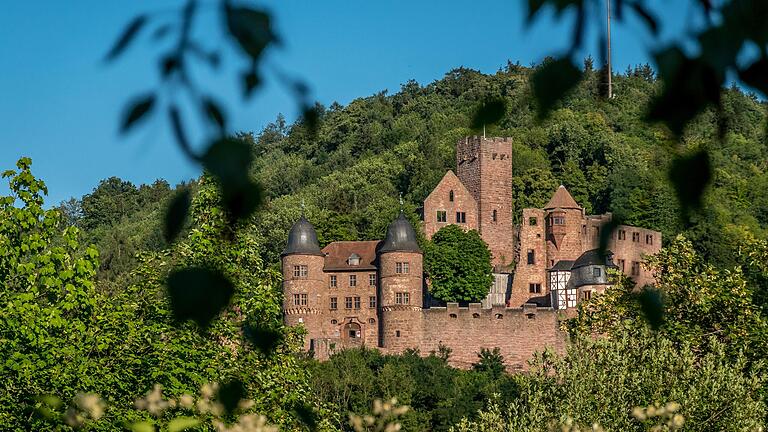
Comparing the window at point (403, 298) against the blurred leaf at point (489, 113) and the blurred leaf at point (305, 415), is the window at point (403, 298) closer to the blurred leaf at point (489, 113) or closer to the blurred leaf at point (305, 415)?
the blurred leaf at point (305, 415)

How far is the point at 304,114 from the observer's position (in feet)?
12.4

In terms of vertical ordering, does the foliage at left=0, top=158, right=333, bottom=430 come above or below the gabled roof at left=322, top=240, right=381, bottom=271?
below

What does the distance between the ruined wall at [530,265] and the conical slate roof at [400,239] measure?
8.59 meters

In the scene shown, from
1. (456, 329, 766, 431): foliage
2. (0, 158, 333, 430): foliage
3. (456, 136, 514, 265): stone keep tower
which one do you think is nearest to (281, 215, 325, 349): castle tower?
(456, 136, 514, 265): stone keep tower

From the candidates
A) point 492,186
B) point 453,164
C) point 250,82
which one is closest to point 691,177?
point 250,82

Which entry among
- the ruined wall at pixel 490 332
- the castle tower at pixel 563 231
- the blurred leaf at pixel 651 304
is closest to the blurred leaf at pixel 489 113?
the blurred leaf at pixel 651 304

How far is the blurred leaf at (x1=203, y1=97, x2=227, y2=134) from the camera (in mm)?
3467

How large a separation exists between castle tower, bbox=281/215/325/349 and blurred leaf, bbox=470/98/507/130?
2807 inches

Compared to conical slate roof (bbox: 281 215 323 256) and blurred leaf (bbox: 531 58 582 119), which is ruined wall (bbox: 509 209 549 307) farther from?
blurred leaf (bbox: 531 58 582 119)

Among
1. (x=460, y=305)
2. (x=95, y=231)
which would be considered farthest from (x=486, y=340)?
(x=95, y=231)

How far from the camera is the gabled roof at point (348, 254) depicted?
78.0 meters

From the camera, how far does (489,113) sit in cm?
439

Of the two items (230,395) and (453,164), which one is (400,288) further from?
(230,395)

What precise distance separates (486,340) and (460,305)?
7051 millimetres
